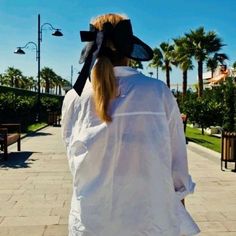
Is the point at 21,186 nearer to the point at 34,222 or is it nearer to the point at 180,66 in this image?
the point at 34,222

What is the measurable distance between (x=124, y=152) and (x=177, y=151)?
0.83 feet

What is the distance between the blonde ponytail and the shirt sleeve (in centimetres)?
24

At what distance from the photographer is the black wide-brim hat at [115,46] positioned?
1.99 m

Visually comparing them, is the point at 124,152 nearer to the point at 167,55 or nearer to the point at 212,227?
the point at 212,227

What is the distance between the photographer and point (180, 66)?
4084cm

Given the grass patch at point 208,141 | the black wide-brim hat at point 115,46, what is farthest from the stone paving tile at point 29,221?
the grass patch at point 208,141

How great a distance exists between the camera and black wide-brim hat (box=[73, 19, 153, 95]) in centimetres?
199

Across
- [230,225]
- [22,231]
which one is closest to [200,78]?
[230,225]

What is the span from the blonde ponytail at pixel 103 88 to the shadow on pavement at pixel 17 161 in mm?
9127

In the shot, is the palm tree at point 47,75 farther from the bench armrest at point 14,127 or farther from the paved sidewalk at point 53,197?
the paved sidewalk at point 53,197

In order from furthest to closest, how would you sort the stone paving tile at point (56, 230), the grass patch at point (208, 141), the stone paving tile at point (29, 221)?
the grass patch at point (208, 141)
the stone paving tile at point (29, 221)
the stone paving tile at point (56, 230)

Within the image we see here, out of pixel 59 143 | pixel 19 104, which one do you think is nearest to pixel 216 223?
pixel 59 143

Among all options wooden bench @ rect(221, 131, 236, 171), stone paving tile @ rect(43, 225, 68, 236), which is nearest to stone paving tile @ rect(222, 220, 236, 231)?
stone paving tile @ rect(43, 225, 68, 236)

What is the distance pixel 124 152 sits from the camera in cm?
188
